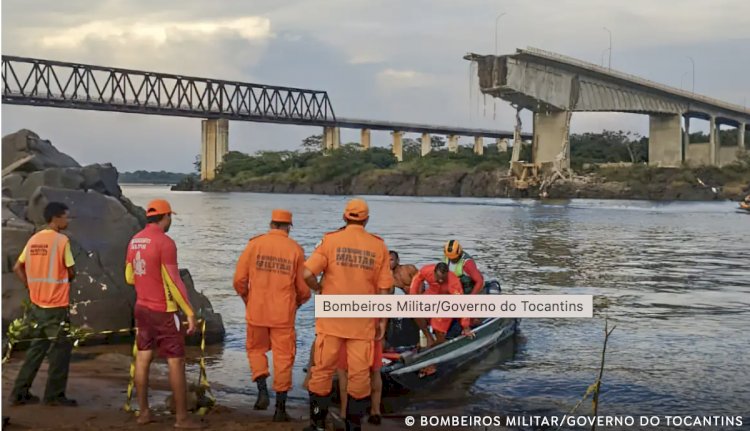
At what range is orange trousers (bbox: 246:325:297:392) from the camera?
6.79 meters

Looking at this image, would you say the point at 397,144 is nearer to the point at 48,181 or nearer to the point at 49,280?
the point at 48,181

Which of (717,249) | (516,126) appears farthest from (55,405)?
(516,126)

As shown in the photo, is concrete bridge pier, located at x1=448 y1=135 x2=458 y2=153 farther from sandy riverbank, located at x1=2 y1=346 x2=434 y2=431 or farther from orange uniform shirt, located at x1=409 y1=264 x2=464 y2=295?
sandy riverbank, located at x1=2 y1=346 x2=434 y2=431

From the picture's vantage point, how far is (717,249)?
31391 millimetres

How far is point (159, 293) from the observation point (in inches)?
244

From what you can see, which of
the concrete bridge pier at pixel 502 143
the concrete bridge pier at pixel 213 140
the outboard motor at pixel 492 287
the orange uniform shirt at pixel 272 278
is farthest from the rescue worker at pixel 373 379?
the concrete bridge pier at pixel 502 143

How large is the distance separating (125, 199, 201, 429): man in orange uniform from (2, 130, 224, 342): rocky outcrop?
4318 mm

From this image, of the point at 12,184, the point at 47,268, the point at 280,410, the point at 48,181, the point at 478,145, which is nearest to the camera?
the point at 47,268

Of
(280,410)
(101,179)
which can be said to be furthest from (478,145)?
(280,410)

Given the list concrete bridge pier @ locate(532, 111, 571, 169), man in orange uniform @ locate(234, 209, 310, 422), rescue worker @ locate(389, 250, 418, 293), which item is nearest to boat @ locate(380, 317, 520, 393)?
rescue worker @ locate(389, 250, 418, 293)

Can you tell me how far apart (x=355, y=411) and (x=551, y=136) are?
6596 cm

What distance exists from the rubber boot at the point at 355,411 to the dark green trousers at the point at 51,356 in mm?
2377

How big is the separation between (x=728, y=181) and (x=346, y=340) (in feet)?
250

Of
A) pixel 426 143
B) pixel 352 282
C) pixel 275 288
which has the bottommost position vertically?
pixel 275 288
